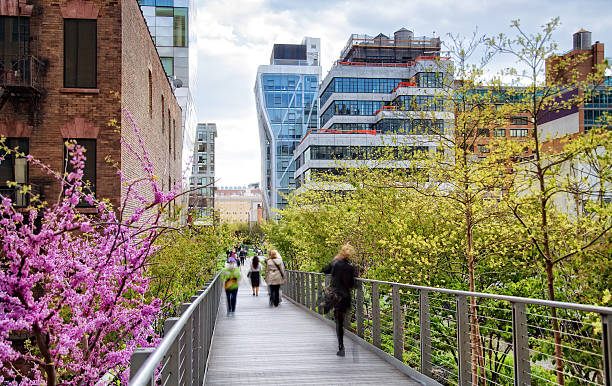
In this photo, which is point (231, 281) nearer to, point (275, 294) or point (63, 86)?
point (275, 294)

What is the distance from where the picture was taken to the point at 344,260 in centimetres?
1027

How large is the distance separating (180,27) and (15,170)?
35.6 meters

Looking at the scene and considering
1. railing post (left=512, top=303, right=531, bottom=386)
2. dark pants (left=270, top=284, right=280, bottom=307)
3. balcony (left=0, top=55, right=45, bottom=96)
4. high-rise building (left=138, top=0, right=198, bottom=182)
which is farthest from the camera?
high-rise building (left=138, top=0, right=198, bottom=182)

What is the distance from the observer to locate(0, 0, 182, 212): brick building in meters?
17.8

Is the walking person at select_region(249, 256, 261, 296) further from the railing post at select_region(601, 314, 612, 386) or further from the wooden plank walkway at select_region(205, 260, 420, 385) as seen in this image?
the railing post at select_region(601, 314, 612, 386)

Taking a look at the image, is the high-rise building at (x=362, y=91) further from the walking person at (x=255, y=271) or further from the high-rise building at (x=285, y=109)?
the high-rise building at (x=285, y=109)

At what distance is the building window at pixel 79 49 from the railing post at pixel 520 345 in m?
15.6

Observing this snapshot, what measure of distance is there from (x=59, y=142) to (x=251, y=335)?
29.9ft

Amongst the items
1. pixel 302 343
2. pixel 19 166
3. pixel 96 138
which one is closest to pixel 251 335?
pixel 302 343

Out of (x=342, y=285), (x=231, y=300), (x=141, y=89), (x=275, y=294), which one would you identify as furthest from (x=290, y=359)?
(x=141, y=89)

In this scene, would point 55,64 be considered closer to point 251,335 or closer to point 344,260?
point 251,335

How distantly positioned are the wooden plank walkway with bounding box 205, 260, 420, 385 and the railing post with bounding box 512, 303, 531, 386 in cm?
234

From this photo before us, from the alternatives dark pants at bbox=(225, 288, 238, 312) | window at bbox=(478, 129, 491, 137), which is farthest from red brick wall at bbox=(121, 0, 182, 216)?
window at bbox=(478, 129, 491, 137)

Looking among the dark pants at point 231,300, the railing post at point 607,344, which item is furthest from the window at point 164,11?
the railing post at point 607,344
